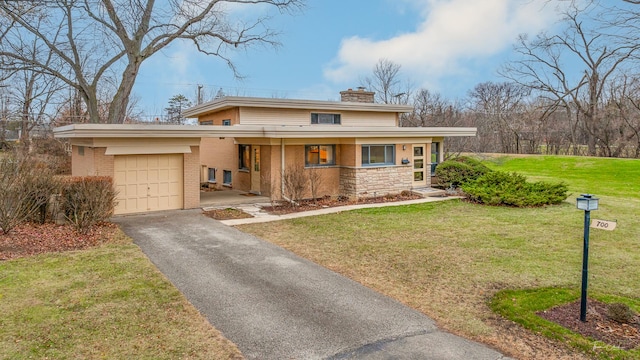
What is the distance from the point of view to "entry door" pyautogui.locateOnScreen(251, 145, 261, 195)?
687 inches

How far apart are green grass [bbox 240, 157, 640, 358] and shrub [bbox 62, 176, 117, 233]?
4.08 metres

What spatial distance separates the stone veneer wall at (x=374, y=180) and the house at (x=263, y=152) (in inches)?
1.7

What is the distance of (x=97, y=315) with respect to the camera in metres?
5.73

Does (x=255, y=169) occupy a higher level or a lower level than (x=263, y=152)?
lower

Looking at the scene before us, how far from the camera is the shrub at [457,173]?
19.4 metres

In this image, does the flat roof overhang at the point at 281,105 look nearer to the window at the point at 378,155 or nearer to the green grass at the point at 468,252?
the window at the point at 378,155

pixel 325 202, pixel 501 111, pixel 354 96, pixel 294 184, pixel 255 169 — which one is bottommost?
pixel 325 202

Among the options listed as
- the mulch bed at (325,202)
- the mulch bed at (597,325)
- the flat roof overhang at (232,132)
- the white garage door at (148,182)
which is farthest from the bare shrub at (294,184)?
the mulch bed at (597,325)

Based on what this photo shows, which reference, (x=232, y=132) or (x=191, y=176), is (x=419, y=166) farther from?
(x=191, y=176)

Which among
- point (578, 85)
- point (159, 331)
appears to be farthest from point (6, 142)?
point (578, 85)

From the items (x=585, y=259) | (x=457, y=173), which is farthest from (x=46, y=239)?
(x=457, y=173)

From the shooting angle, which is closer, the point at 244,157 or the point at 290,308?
the point at 290,308

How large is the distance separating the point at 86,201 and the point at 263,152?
24.2 ft

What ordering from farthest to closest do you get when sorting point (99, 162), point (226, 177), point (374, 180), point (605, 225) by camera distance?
point (226, 177), point (374, 180), point (99, 162), point (605, 225)
